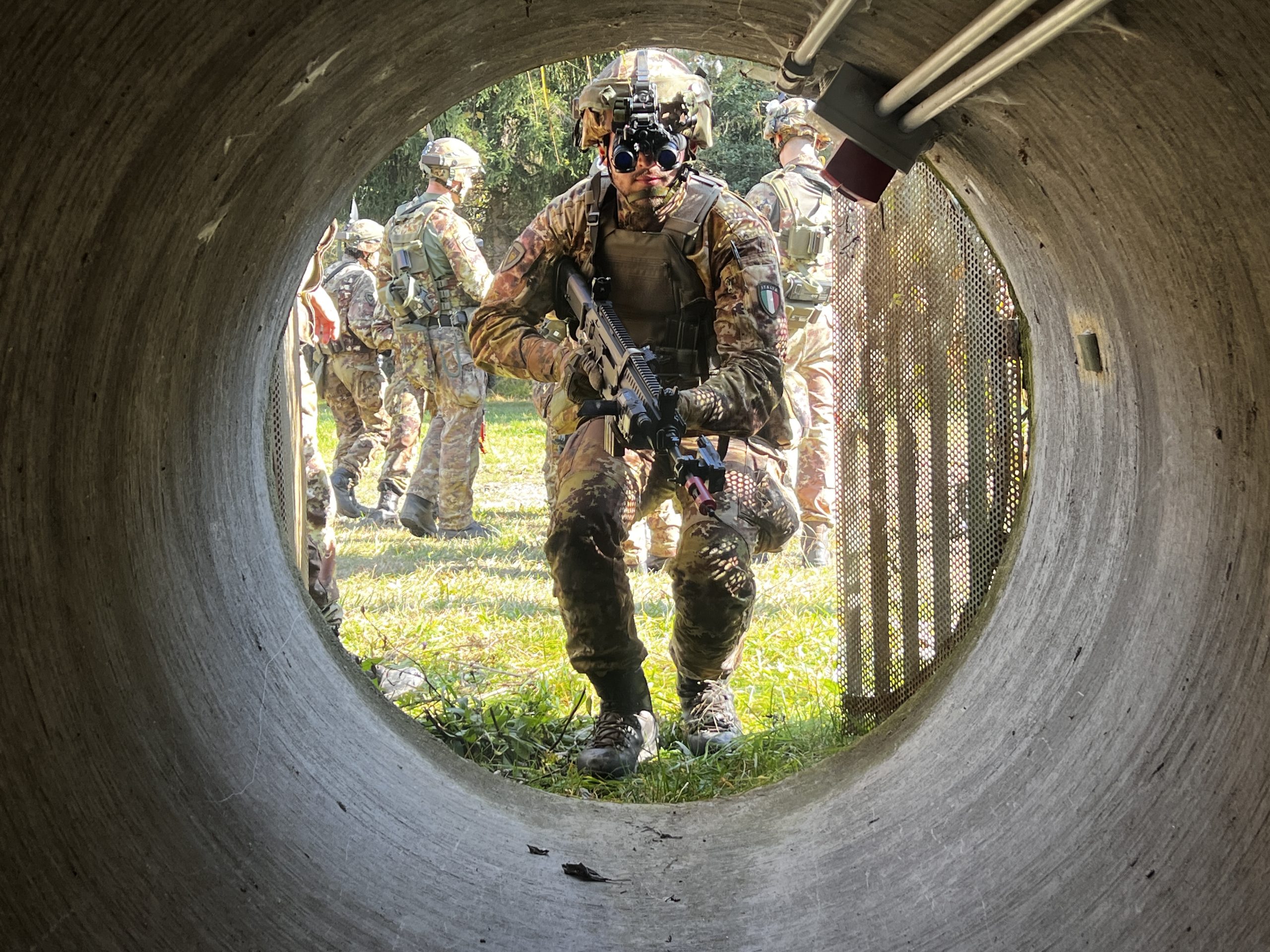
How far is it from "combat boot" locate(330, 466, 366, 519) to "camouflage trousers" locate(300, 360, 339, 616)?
11.2ft

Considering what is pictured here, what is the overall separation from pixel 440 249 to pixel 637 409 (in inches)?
208

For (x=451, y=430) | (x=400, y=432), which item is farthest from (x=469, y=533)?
(x=400, y=432)

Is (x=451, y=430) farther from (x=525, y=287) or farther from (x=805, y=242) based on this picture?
(x=525, y=287)

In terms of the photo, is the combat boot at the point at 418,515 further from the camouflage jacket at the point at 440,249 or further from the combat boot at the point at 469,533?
the camouflage jacket at the point at 440,249

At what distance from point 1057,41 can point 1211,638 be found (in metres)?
0.98

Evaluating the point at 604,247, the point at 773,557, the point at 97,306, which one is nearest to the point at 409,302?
the point at 773,557

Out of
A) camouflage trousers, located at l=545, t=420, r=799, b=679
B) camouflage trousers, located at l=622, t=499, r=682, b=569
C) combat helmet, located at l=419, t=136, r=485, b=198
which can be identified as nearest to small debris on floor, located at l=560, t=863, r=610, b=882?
camouflage trousers, located at l=545, t=420, r=799, b=679

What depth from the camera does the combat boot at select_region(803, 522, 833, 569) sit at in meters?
7.60

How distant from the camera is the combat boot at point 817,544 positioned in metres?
7.60

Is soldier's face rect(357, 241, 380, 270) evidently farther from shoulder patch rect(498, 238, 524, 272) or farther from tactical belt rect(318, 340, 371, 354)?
shoulder patch rect(498, 238, 524, 272)

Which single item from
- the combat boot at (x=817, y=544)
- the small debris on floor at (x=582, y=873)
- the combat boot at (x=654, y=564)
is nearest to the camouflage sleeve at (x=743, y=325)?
the small debris on floor at (x=582, y=873)

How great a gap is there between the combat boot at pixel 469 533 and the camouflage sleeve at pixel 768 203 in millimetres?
2929

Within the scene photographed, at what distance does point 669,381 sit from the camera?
424 centimetres

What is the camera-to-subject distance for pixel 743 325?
403 cm
